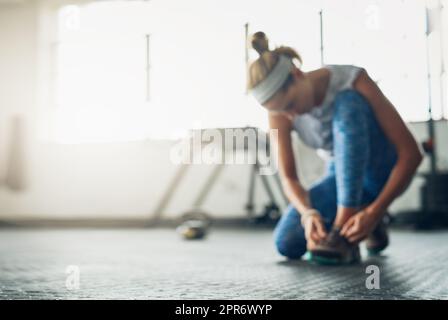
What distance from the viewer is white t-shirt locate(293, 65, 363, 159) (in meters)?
1.23

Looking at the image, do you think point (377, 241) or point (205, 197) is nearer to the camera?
point (377, 241)

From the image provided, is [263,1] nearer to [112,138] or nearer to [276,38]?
[276,38]

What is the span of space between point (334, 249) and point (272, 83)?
0.37 metres

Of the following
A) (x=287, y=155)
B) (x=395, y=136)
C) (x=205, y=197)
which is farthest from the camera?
(x=205, y=197)

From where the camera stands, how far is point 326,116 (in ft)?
4.15

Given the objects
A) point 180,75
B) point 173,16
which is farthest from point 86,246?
point 173,16

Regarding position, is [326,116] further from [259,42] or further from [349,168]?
[259,42]

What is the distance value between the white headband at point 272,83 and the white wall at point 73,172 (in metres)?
2.30

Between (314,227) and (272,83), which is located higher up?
(272,83)

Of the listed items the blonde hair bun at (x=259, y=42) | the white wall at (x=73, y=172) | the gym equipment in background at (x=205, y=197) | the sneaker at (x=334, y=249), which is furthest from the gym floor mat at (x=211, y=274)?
the white wall at (x=73, y=172)

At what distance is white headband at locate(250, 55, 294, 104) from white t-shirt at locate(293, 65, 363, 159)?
16cm

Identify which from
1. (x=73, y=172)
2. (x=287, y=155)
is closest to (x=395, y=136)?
(x=287, y=155)

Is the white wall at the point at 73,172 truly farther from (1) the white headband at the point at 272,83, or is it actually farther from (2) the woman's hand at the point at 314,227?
(1) the white headband at the point at 272,83

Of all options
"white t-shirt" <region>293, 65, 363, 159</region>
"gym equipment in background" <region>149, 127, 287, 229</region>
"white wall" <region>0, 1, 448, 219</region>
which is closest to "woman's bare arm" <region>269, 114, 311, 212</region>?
"white t-shirt" <region>293, 65, 363, 159</region>
